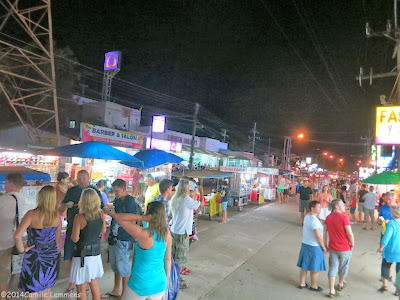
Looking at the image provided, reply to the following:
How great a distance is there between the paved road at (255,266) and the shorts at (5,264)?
103cm

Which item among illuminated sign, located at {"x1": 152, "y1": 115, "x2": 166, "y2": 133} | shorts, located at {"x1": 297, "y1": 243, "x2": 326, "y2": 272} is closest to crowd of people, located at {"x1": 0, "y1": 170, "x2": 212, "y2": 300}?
shorts, located at {"x1": 297, "y1": 243, "x2": 326, "y2": 272}

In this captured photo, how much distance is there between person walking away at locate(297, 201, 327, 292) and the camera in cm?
468

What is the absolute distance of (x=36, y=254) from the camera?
3.18 m

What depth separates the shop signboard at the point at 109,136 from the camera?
15.3m

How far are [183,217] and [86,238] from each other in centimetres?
176

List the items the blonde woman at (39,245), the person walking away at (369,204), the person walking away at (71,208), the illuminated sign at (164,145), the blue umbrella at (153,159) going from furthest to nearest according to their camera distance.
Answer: the illuminated sign at (164,145) → the person walking away at (369,204) → the blue umbrella at (153,159) → the person walking away at (71,208) → the blonde woman at (39,245)

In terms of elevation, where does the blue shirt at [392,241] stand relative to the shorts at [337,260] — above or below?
above

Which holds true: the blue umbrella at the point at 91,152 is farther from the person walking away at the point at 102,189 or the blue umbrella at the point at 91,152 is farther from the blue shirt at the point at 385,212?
the blue shirt at the point at 385,212

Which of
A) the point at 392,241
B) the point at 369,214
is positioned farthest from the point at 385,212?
the point at 369,214

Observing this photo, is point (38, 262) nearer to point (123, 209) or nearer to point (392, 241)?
point (123, 209)

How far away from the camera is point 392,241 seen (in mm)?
4777

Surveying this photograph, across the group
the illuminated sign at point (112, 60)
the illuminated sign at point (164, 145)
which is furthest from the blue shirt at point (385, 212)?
the illuminated sign at point (112, 60)

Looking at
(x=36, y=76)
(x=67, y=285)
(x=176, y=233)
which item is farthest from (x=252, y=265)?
(x=36, y=76)

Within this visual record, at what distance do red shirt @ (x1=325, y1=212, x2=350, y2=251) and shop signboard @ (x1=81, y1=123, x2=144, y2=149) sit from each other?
45.3 ft
